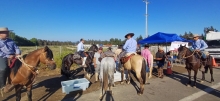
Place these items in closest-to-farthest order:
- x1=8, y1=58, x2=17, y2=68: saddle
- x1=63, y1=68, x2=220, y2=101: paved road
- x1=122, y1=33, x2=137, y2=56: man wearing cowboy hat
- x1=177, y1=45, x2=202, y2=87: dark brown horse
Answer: x1=8, y1=58, x2=17, y2=68: saddle < x1=63, y1=68, x2=220, y2=101: paved road < x1=122, y1=33, x2=137, y2=56: man wearing cowboy hat < x1=177, y1=45, x2=202, y2=87: dark brown horse

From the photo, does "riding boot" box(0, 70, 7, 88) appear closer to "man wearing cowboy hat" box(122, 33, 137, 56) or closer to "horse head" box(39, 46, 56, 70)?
"horse head" box(39, 46, 56, 70)

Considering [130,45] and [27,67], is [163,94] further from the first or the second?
[27,67]

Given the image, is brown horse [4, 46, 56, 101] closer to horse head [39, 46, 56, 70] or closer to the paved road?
horse head [39, 46, 56, 70]

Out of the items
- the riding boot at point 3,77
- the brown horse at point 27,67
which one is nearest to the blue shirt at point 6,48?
the brown horse at point 27,67

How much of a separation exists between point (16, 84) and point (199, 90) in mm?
6700

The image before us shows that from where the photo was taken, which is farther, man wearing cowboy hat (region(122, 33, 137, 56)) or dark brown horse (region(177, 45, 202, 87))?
dark brown horse (region(177, 45, 202, 87))

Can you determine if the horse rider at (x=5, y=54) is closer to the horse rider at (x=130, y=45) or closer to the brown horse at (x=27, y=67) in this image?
the brown horse at (x=27, y=67)

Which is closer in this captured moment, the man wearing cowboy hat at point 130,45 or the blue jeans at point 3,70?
the blue jeans at point 3,70

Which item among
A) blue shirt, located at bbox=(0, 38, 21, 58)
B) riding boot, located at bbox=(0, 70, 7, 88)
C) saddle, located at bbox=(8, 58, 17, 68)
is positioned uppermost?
blue shirt, located at bbox=(0, 38, 21, 58)

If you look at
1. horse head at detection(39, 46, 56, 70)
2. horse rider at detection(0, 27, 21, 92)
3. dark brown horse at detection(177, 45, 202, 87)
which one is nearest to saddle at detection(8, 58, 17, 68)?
horse rider at detection(0, 27, 21, 92)

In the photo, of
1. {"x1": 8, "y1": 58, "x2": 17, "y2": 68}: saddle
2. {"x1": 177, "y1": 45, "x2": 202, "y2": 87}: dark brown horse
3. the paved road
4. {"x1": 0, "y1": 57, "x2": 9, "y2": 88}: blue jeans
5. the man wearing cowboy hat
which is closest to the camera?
{"x1": 0, "y1": 57, "x2": 9, "y2": 88}: blue jeans

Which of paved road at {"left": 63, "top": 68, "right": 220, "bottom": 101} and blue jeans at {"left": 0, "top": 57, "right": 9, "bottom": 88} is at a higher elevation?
blue jeans at {"left": 0, "top": 57, "right": 9, "bottom": 88}

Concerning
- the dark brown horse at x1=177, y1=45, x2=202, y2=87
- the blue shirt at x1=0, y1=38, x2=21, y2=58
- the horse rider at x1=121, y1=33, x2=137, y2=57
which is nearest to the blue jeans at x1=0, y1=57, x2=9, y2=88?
the blue shirt at x1=0, y1=38, x2=21, y2=58

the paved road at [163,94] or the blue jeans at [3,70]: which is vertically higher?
the blue jeans at [3,70]
